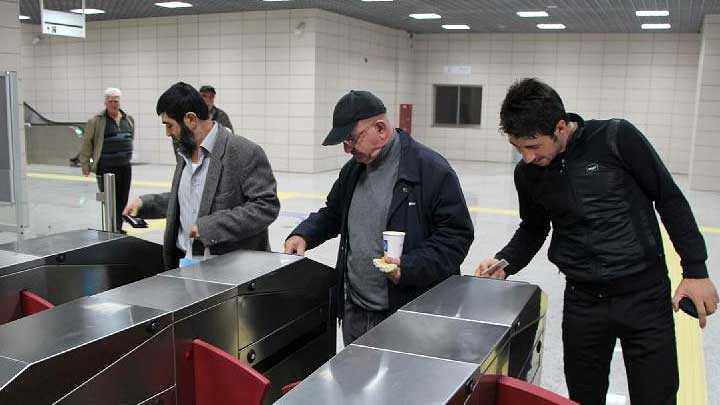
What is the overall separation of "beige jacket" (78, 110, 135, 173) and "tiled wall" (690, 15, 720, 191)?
30.3 feet

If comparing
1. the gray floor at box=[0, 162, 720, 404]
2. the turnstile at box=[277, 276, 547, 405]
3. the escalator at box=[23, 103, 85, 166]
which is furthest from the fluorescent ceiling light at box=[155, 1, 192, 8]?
the turnstile at box=[277, 276, 547, 405]

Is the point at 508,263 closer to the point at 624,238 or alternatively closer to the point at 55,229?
the point at 624,238

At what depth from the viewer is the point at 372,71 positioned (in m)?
13.2

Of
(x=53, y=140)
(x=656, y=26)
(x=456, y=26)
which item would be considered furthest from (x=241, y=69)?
(x=656, y=26)

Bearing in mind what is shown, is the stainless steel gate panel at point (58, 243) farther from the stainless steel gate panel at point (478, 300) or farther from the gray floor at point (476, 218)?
the gray floor at point (476, 218)

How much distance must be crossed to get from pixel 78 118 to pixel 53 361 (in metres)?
13.6

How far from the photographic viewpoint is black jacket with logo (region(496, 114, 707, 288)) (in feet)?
5.96

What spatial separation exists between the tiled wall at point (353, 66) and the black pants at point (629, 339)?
31.7ft

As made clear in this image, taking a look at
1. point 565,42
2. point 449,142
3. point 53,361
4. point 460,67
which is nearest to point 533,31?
point 565,42

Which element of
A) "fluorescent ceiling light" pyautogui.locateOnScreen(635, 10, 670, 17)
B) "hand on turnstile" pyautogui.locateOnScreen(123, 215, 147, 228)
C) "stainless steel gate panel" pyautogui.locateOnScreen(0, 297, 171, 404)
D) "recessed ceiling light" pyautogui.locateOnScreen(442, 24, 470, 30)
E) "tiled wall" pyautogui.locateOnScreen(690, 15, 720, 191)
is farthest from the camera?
"recessed ceiling light" pyautogui.locateOnScreen(442, 24, 470, 30)

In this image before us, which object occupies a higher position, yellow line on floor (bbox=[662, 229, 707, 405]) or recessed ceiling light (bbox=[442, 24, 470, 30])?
recessed ceiling light (bbox=[442, 24, 470, 30])

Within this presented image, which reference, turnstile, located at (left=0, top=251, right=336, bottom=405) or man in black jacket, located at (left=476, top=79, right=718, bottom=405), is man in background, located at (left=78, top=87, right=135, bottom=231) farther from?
man in black jacket, located at (left=476, top=79, right=718, bottom=405)

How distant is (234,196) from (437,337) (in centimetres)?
124

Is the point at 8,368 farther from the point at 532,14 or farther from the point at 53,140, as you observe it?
the point at 53,140
